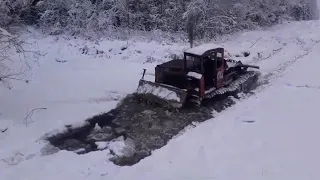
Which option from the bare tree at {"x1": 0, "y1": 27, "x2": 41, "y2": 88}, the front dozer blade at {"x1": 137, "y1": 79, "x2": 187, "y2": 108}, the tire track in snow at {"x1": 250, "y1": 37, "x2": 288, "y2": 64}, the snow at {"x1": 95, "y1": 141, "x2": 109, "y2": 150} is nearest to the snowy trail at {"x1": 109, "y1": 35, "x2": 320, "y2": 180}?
the front dozer blade at {"x1": 137, "y1": 79, "x2": 187, "y2": 108}

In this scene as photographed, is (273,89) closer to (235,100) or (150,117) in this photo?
(235,100)

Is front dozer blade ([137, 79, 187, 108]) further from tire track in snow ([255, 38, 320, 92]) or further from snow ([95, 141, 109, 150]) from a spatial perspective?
tire track in snow ([255, 38, 320, 92])

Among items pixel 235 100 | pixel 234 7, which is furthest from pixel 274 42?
pixel 235 100

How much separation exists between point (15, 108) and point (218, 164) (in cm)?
652

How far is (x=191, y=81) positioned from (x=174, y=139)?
2.77m

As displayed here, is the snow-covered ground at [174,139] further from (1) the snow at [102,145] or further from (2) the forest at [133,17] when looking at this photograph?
(2) the forest at [133,17]

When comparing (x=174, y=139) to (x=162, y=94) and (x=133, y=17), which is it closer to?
(x=162, y=94)

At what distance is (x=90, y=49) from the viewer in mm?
18344

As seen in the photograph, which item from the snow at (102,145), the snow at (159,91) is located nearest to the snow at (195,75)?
the snow at (159,91)

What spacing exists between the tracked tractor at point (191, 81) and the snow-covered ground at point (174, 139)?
99 cm

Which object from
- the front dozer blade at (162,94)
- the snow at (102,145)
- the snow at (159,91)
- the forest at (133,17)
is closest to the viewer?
the snow at (102,145)

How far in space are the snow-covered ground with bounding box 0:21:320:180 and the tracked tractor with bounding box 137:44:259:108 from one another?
99 cm

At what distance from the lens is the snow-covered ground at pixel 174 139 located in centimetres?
812

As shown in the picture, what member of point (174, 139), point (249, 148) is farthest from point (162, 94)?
point (249, 148)
